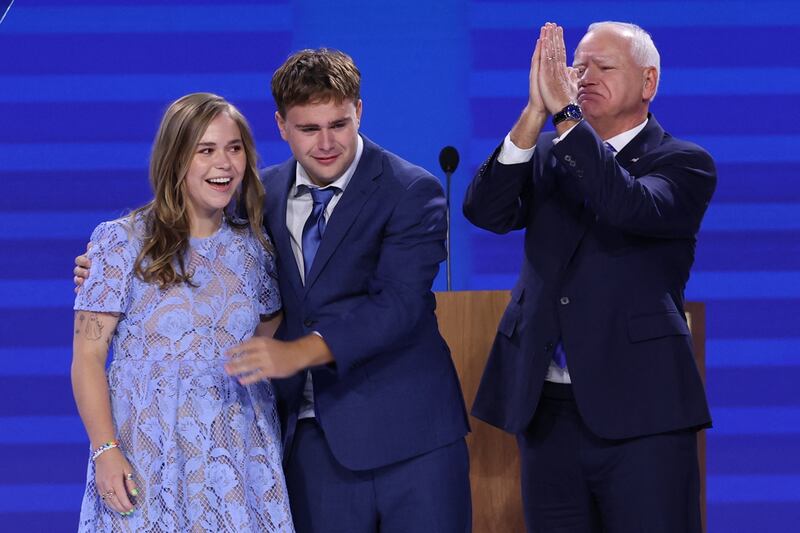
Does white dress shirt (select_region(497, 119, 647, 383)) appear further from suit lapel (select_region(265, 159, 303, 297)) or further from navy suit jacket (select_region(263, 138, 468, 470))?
suit lapel (select_region(265, 159, 303, 297))

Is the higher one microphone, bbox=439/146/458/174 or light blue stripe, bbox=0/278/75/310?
microphone, bbox=439/146/458/174

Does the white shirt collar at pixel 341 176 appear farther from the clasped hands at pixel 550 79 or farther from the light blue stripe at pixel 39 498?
the light blue stripe at pixel 39 498

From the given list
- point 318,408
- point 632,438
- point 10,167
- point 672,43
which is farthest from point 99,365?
point 672,43

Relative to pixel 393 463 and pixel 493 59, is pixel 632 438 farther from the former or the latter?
pixel 493 59

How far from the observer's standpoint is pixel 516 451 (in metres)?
3.10

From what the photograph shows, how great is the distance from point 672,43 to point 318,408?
8.12 feet

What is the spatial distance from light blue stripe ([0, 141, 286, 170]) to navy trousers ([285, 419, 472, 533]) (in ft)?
6.87

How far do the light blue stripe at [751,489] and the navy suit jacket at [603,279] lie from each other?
197 centimetres

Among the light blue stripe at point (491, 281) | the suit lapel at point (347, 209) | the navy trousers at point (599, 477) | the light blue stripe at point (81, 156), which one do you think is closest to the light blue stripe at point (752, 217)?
the light blue stripe at point (491, 281)

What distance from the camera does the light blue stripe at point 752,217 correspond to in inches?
169

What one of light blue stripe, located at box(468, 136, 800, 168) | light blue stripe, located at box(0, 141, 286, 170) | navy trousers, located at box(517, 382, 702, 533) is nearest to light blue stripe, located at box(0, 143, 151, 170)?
light blue stripe, located at box(0, 141, 286, 170)

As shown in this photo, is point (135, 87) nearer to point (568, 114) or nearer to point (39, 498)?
point (39, 498)

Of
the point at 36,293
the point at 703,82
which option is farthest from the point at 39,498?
the point at 703,82

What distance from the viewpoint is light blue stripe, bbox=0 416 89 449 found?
4363mm
